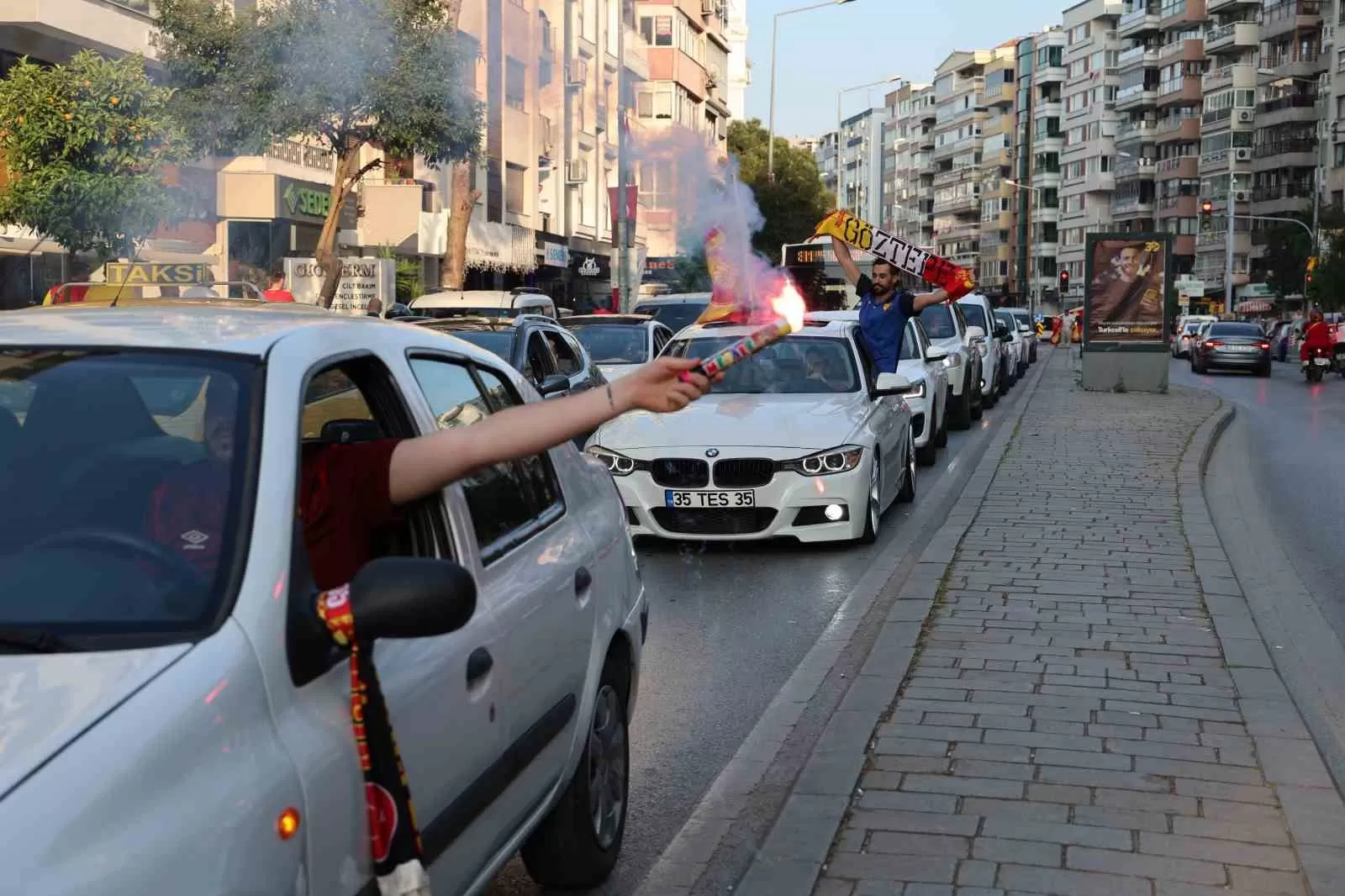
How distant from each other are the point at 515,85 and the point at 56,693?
43.8 meters

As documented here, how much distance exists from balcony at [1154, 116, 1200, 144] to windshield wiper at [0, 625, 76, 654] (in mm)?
115725

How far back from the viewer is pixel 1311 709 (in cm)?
652

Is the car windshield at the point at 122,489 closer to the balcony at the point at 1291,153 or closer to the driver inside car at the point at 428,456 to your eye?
the driver inside car at the point at 428,456

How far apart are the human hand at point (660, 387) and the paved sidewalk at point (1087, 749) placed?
165cm

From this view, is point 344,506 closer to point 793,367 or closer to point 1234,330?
point 793,367

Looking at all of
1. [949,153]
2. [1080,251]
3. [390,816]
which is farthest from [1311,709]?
[949,153]

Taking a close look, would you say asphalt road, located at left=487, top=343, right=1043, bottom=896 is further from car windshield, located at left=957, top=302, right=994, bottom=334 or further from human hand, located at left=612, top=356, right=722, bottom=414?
car windshield, located at left=957, top=302, right=994, bottom=334

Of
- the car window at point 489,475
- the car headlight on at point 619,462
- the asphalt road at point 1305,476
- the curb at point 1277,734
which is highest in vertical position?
the car window at point 489,475

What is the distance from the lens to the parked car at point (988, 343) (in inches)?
1045

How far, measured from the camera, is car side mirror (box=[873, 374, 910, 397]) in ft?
39.8

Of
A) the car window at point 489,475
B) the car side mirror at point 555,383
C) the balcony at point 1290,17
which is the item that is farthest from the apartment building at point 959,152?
the car window at point 489,475

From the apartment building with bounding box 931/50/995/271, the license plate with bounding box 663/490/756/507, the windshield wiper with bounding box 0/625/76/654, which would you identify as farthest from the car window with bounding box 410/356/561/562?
the apartment building with bounding box 931/50/995/271

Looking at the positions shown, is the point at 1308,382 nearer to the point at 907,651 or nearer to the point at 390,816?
the point at 907,651

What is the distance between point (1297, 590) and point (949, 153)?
165267mm
